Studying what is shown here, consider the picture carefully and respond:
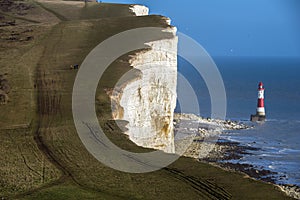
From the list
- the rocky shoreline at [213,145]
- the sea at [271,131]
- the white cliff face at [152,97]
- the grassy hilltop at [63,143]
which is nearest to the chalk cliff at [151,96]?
the white cliff face at [152,97]

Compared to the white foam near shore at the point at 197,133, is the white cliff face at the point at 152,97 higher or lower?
higher

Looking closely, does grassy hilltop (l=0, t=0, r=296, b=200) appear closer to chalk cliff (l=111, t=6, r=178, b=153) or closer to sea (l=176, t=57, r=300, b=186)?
chalk cliff (l=111, t=6, r=178, b=153)

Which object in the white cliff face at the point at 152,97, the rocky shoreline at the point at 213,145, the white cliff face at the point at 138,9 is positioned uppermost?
the white cliff face at the point at 138,9

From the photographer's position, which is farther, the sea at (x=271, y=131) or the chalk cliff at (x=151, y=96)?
the sea at (x=271, y=131)

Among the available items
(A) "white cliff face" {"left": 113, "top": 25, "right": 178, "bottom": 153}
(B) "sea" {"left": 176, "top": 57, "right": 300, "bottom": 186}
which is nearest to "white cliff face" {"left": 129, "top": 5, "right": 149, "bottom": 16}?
(B) "sea" {"left": 176, "top": 57, "right": 300, "bottom": 186}

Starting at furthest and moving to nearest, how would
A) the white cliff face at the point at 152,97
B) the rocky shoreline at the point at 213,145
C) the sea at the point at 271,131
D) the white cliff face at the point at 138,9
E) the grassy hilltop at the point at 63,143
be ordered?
1. the white cliff face at the point at 138,9
2. the sea at the point at 271,131
3. the rocky shoreline at the point at 213,145
4. the white cliff face at the point at 152,97
5. the grassy hilltop at the point at 63,143

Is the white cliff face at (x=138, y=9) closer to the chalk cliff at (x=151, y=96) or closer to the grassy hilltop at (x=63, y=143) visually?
the grassy hilltop at (x=63, y=143)

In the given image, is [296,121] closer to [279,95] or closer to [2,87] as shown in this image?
[279,95]
